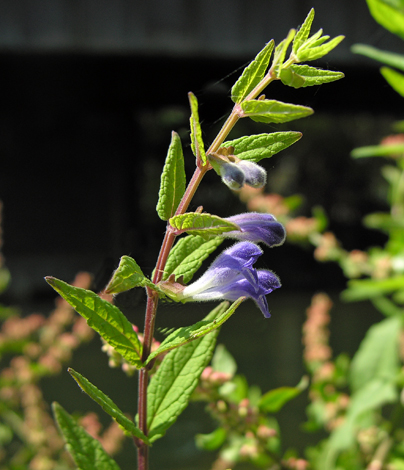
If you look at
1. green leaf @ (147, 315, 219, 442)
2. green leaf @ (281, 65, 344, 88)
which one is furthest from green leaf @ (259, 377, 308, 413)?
green leaf @ (281, 65, 344, 88)

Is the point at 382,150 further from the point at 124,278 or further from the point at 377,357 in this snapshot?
the point at 124,278

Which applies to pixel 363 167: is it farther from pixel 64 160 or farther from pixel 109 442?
pixel 109 442

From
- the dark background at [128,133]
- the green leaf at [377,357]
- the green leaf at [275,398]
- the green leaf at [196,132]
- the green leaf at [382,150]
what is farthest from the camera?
the dark background at [128,133]

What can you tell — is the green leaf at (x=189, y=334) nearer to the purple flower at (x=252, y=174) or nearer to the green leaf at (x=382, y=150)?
the purple flower at (x=252, y=174)

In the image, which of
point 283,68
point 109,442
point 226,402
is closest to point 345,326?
point 109,442

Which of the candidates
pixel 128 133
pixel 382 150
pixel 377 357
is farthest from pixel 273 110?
pixel 128 133

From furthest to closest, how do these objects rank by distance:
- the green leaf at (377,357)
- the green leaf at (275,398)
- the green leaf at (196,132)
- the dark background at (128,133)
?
the dark background at (128,133) → the green leaf at (377,357) → the green leaf at (275,398) → the green leaf at (196,132)

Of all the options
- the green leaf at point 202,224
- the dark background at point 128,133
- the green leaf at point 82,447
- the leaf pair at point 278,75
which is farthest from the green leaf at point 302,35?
the dark background at point 128,133
